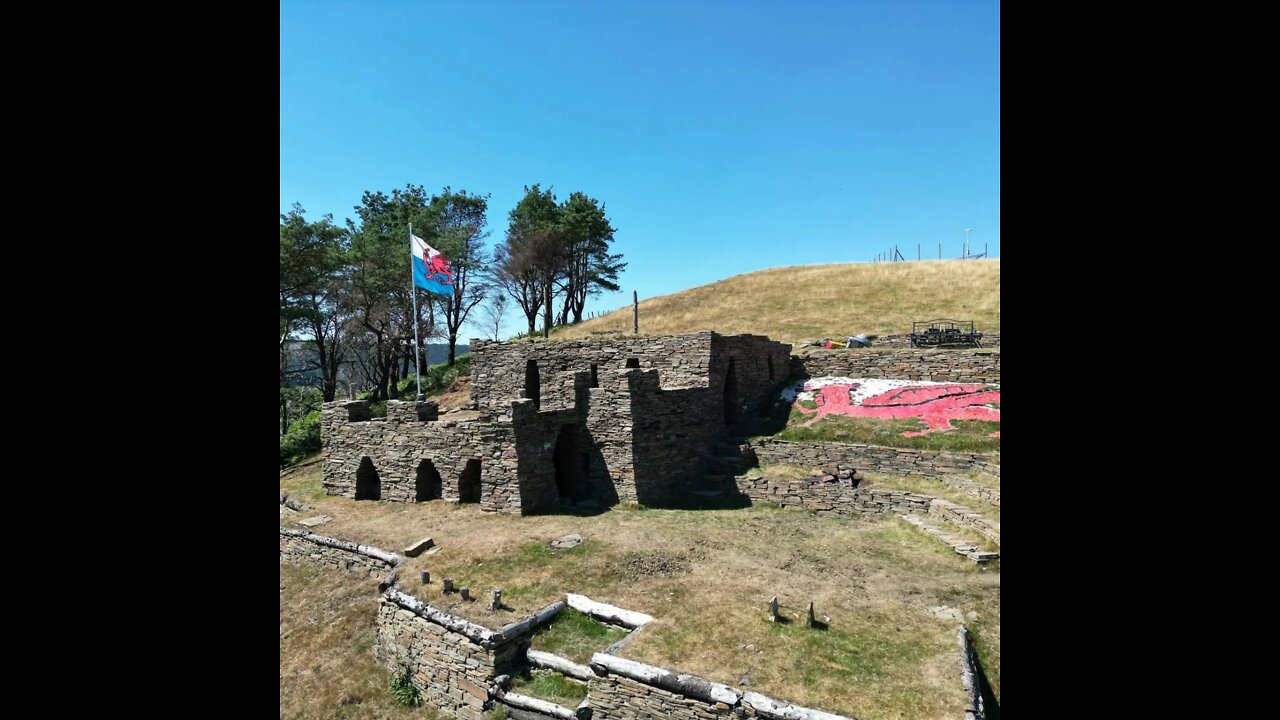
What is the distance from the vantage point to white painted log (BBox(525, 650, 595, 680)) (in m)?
8.44

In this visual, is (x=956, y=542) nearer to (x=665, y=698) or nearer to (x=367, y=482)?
(x=665, y=698)

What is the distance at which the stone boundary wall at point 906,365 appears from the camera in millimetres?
19781

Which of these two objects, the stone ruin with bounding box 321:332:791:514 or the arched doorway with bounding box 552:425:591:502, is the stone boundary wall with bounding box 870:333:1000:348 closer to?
the stone ruin with bounding box 321:332:791:514

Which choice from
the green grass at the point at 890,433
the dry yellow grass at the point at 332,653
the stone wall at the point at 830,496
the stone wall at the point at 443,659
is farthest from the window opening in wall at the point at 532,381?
the stone wall at the point at 443,659

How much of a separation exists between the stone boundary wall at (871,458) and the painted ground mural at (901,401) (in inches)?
58.7

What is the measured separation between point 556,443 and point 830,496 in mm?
7230

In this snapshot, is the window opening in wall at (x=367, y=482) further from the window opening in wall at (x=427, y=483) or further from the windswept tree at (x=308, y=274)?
the windswept tree at (x=308, y=274)

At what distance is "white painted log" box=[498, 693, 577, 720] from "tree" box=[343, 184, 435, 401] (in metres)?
21.8

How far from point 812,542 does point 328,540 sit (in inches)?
429

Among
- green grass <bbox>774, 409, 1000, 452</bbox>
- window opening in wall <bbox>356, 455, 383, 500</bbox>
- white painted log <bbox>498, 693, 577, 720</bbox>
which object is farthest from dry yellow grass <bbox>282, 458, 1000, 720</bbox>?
green grass <bbox>774, 409, 1000, 452</bbox>

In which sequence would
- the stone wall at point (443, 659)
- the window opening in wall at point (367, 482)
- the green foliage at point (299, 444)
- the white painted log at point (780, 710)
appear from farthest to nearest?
the green foliage at point (299, 444), the window opening in wall at point (367, 482), the stone wall at point (443, 659), the white painted log at point (780, 710)

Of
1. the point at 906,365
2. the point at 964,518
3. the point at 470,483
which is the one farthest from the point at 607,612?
the point at 906,365

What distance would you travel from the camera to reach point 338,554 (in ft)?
44.5

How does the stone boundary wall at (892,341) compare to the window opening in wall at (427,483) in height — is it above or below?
above
